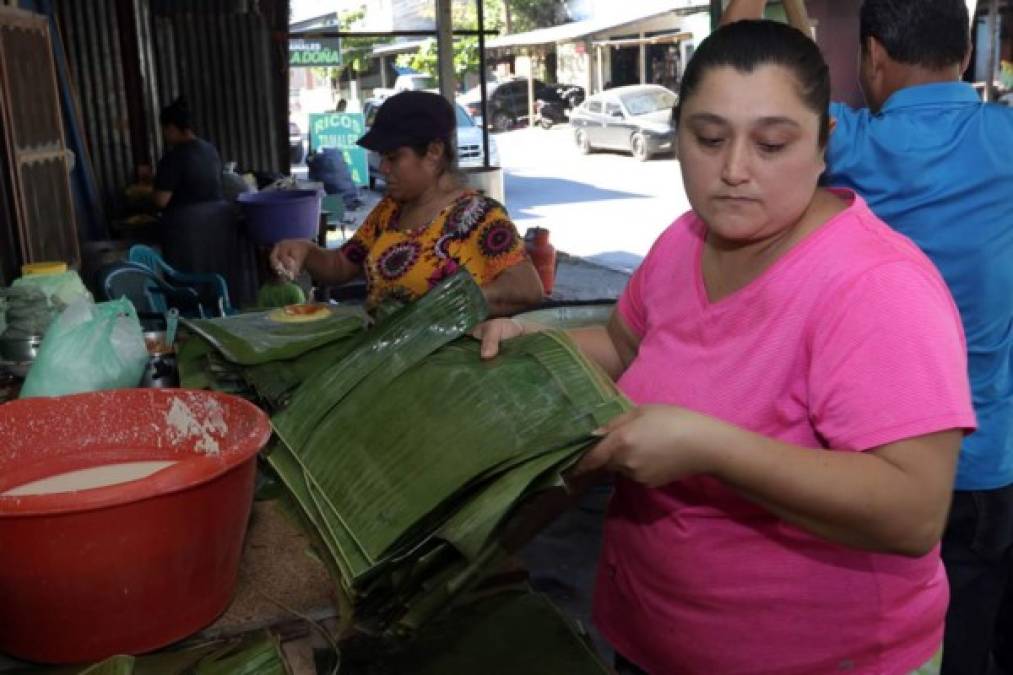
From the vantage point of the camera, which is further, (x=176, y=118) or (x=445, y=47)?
(x=445, y=47)

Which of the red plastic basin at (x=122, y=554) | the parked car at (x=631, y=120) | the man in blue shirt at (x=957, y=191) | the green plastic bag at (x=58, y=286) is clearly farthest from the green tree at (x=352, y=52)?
the red plastic basin at (x=122, y=554)

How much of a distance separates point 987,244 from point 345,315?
57.7 inches

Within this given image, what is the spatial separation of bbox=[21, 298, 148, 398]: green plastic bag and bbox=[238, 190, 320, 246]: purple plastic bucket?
3805 mm

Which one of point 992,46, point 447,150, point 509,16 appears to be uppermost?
point 509,16

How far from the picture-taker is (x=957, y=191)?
6.75 ft

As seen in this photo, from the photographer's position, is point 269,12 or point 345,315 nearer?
point 345,315

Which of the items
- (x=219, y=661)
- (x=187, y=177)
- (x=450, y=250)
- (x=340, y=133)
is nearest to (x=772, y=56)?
(x=219, y=661)

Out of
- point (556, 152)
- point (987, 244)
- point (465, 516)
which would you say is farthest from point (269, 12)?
point (556, 152)

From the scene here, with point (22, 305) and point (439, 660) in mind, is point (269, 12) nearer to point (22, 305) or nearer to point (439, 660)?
Answer: point (22, 305)

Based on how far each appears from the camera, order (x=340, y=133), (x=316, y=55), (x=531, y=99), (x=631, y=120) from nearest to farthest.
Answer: (x=340, y=133) < (x=316, y=55) < (x=631, y=120) < (x=531, y=99)

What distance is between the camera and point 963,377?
1.14m

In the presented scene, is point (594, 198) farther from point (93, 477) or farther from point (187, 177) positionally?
point (93, 477)

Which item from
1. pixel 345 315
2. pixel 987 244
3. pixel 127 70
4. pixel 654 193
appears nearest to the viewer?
pixel 987 244

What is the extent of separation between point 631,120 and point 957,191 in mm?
18958
